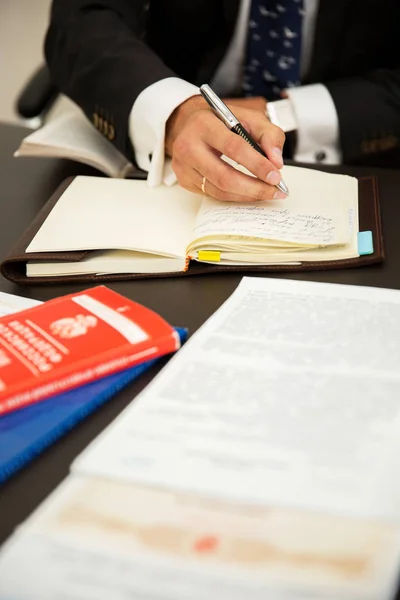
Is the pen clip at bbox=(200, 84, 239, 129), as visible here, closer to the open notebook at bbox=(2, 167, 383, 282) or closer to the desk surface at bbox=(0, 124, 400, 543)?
the open notebook at bbox=(2, 167, 383, 282)

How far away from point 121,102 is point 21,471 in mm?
702

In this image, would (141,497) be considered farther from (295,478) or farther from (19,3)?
(19,3)

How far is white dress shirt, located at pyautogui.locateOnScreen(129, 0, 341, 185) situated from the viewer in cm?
101

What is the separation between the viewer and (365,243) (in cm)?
80

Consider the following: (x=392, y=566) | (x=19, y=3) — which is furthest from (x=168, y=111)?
(x=19, y=3)

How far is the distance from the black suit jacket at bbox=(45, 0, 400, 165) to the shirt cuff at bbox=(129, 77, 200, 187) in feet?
0.06

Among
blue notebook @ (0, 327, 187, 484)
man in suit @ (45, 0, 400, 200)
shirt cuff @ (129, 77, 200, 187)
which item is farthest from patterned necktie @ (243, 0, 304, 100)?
blue notebook @ (0, 327, 187, 484)

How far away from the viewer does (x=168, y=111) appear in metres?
1.01

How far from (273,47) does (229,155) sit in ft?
1.79

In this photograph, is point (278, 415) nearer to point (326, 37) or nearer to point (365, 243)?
point (365, 243)

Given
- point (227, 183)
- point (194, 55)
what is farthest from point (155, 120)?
point (194, 55)

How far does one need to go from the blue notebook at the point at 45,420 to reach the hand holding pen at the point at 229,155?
0.33 meters

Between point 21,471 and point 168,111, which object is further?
point 168,111

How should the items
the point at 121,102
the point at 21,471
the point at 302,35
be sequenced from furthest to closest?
the point at 302,35 → the point at 121,102 → the point at 21,471
